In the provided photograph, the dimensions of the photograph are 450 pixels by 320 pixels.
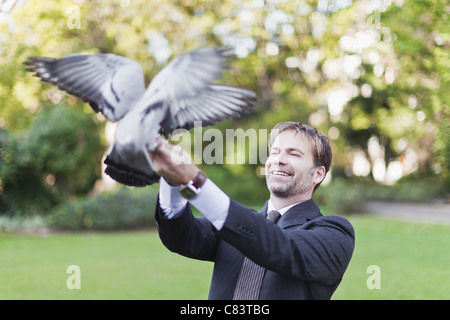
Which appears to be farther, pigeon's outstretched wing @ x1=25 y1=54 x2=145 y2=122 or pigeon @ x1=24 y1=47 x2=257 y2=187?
Result: pigeon's outstretched wing @ x1=25 y1=54 x2=145 y2=122

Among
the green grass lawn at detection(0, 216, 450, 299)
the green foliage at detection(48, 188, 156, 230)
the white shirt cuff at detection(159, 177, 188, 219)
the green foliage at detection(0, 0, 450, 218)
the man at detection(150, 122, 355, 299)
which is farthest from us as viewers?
the green foliage at detection(48, 188, 156, 230)

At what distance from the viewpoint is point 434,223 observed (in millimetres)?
16625

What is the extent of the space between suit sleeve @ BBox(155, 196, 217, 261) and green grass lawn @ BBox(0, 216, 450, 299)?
18.6 feet

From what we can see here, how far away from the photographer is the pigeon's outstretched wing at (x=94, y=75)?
5.21 feet

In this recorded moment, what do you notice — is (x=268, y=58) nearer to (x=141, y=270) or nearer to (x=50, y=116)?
(x=50, y=116)

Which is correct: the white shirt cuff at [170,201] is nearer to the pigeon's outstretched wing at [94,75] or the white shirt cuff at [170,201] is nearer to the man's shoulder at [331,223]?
the pigeon's outstretched wing at [94,75]

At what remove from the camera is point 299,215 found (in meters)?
2.24

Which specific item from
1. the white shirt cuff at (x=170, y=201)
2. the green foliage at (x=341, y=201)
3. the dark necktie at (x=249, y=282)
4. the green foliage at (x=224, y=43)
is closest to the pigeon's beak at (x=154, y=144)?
the white shirt cuff at (x=170, y=201)

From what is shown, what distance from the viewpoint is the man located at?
1756 mm

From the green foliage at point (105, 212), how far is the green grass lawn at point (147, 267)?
25.8 inches

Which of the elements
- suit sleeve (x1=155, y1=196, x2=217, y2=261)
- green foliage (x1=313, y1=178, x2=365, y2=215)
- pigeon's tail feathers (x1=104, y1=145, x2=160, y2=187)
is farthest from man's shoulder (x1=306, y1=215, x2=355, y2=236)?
green foliage (x1=313, y1=178, x2=365, y2=215)

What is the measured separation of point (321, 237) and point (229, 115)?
0.71 metres

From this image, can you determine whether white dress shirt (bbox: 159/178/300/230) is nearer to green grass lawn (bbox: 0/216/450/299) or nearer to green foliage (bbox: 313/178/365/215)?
green grass lawn (bbox: 0/216/450/299)

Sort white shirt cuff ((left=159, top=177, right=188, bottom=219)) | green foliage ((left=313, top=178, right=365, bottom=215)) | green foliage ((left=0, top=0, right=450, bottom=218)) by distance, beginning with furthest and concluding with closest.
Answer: green foliage ((left=313, top=178, right=365, bottom=215)) < green foliage ((left=0, top=0, right=450, bottom=218)) < white shirt cuff ((left=159, top=177, right=188, bottom=219))
